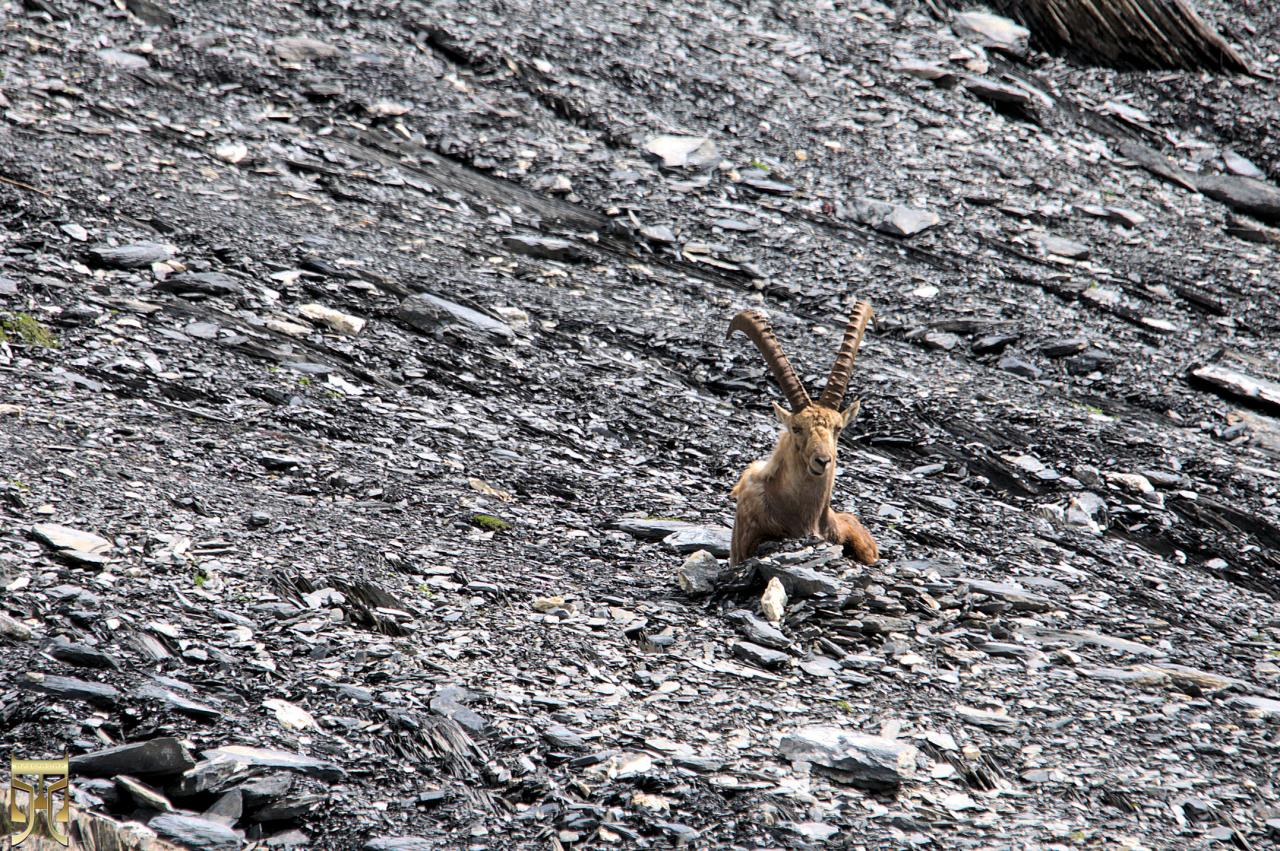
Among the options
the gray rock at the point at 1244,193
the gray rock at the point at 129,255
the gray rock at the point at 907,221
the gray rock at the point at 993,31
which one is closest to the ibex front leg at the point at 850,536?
the gray rock at the point at 129,255

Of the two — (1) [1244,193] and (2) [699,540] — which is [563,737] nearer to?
(2) [699,540]

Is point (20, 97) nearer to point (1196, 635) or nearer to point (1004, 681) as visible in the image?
point (1004, 681)

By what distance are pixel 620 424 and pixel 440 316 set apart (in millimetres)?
2143

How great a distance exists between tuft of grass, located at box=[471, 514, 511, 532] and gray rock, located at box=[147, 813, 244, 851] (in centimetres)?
353

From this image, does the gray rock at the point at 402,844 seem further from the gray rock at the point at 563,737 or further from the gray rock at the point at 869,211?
the gray rock at the point at 869,211

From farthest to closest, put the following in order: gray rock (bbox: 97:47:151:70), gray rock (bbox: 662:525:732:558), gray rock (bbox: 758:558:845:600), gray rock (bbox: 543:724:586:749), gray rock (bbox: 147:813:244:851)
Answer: gray rock (bbox: 97:47:151:70), gray rock (bbox: 662:525:732:558), gray rock (bbox: 758:558:845:600), gray rock (bbox: 543:724:586:749), gray rock (bbox: 147:813:244:851)

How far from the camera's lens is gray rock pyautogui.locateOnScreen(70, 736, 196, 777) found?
4512mm

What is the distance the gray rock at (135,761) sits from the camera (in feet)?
14.8

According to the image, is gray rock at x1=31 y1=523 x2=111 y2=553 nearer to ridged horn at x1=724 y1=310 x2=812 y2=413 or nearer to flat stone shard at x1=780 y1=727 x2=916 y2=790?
flat stone shard at x1=780 y1=727 x2=916 y2=790

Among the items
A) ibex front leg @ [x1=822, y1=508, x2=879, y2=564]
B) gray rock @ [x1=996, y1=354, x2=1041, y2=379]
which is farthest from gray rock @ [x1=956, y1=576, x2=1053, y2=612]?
gray rock @ [x1=996, y1=354, x2=1041, y2=379]

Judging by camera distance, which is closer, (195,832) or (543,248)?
(195,832)

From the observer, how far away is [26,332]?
341 inches
